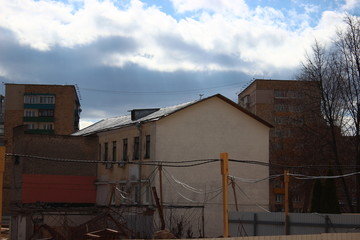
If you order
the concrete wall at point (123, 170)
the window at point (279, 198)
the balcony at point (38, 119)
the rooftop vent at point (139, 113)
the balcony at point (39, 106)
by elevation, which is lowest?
the window at point (279, 198)

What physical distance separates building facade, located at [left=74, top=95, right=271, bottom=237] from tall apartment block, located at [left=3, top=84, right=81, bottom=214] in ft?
158

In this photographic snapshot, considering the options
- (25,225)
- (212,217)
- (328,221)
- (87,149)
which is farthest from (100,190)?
(328,221)

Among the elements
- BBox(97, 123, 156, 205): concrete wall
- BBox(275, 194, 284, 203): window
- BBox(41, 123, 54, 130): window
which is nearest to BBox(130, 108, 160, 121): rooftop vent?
BBox(97, 123, 156, 205): concrete wall

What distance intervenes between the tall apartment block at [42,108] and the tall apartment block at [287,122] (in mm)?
26663

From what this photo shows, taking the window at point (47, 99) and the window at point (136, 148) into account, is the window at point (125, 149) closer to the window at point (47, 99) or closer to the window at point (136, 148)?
the window at point (136, 148)

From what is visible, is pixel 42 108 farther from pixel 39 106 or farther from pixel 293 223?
pixel 293 223

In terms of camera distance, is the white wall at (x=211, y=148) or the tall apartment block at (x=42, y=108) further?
the tall apartment block at (x=42, y=108)

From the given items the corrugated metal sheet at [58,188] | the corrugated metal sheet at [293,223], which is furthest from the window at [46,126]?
the corrugated metal sheet at [293,223]

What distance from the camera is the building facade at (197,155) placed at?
123 feet

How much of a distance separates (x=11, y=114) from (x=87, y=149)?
45710mm

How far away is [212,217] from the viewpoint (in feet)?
124

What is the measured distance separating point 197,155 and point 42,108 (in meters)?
54.4

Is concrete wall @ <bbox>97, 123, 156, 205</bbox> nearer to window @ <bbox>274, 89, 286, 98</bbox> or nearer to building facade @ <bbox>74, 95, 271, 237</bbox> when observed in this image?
building facade @ <bbox>74, 95, 271, 237</bbox>

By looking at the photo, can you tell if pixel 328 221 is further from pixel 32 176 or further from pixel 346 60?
pixel 32 176
